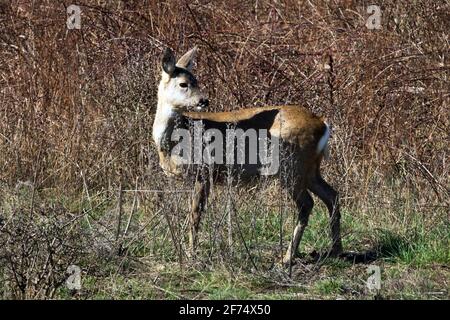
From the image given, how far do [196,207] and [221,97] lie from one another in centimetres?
247

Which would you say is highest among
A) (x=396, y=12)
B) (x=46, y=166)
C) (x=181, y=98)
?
(x=396, y=12)

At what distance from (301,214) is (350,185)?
1.03 m

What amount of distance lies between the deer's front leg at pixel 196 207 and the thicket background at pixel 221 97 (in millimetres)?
93

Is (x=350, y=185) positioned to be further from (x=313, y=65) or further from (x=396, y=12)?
(x=396, y=12)

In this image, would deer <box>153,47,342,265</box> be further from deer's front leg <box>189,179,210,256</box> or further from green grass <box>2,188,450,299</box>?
green grass <box>2,188,450,299</box>

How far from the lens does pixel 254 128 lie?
7.34 meters

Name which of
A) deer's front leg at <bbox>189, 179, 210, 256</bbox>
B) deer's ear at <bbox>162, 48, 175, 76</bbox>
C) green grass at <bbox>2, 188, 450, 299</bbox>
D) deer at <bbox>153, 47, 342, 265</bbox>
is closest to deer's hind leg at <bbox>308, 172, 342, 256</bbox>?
deer at <bbox>153, 47, 342, 265</bbox>

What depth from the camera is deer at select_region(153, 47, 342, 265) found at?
6836 millimetres

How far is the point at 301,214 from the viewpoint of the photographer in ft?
23.1

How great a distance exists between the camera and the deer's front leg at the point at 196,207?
6500 mm

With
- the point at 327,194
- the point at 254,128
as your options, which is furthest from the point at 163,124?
the point at 327,194

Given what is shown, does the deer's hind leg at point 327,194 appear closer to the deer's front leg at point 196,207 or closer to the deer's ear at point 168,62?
the deer's front leg at point 196,207

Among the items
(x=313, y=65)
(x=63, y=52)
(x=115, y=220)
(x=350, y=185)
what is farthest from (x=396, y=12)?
(x=115, y=220)
